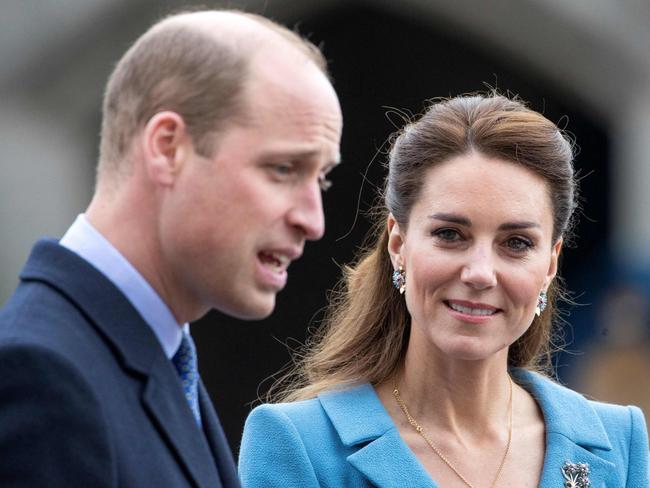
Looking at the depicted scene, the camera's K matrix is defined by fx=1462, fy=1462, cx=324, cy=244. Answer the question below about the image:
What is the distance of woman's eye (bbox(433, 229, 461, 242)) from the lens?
3.65 metres

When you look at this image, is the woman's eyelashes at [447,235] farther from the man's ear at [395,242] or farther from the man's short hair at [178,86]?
the man's short hair at [178,86]

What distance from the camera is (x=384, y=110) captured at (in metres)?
11.1

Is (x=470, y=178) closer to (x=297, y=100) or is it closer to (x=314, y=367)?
(x=314, y=367)

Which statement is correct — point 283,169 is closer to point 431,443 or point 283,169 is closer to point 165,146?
point 165,146

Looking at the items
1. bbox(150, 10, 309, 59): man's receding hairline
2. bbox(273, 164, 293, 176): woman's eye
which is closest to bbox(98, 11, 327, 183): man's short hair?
bbox(150, 10, 309, 59): man's receding hairline

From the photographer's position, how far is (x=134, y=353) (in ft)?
7.59

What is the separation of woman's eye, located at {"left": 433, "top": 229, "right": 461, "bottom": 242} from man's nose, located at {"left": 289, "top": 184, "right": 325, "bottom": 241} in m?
1.27

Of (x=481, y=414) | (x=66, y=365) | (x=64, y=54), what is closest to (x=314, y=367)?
(x=481, y=414)

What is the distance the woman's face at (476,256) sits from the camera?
359 centimetres

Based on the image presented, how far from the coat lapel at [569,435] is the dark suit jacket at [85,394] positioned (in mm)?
1449

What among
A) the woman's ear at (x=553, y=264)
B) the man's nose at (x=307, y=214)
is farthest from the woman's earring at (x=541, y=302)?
the man's nose at (x=307, y=214)

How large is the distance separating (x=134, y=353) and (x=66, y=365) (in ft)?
0.71

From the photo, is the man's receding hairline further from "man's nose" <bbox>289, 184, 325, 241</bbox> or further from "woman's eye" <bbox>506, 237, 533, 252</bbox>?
"woman's eye" <bbox>506, 237, 533, 252</bbox>

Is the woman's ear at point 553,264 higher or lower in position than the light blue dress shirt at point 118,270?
higher
